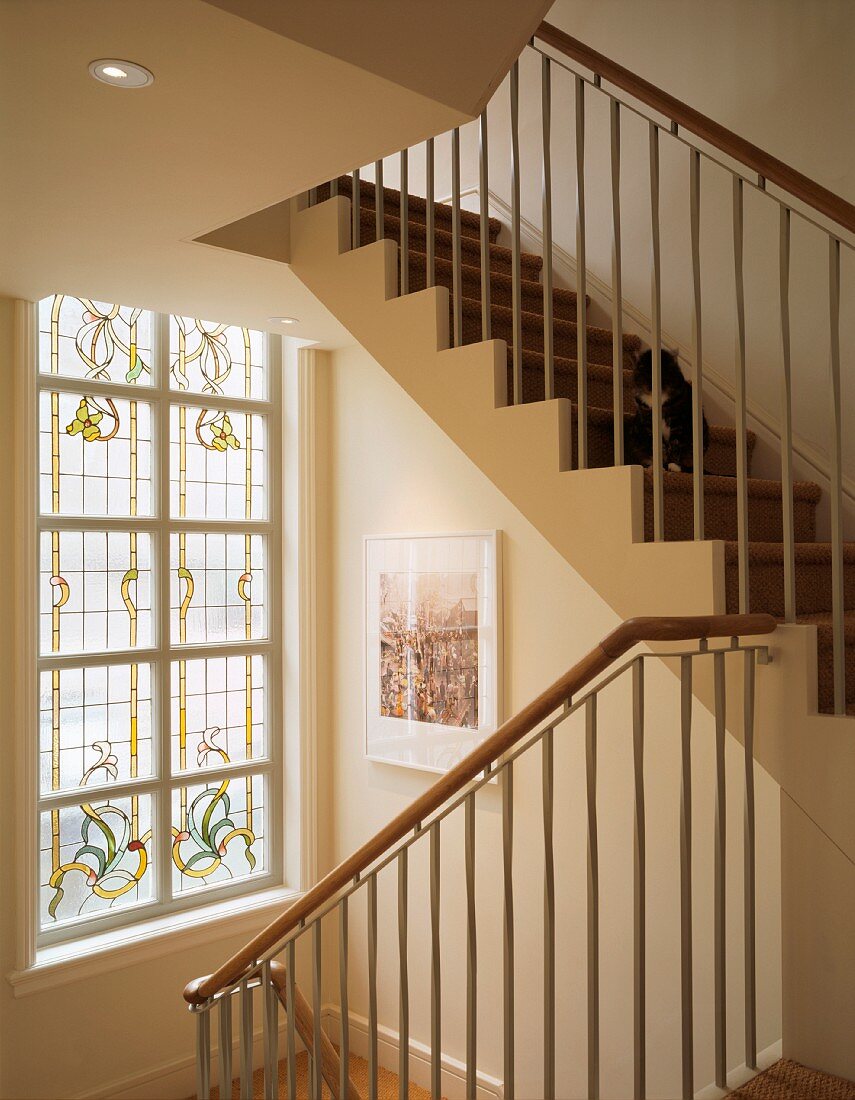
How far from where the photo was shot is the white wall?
11.1 ft

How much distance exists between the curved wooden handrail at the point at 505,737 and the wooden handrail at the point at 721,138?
0.96 metres

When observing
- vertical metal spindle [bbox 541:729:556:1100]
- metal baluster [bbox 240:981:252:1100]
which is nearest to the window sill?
metal baluster [bbox 240:981:252:1100]

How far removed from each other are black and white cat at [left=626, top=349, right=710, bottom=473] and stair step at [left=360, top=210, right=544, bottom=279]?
38.1 inches

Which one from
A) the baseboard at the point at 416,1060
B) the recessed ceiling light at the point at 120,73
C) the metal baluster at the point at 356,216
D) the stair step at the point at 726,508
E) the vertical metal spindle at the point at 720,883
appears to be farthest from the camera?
the baseboard at the point at 416,1060

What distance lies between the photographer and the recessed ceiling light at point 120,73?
1.97 metres

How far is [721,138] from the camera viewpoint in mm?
2490

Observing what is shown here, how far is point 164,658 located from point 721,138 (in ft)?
10.4

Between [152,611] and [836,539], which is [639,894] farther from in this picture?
[152,611]

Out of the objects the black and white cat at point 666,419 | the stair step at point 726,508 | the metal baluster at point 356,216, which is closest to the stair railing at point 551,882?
the stair step at point 726,508

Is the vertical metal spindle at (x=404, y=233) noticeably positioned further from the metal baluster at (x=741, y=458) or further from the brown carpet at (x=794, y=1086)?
the brown carpet at (x=794, y=1086)

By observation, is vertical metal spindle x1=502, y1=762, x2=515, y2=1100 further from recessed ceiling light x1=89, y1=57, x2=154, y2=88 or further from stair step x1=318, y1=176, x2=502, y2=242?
stair step x1=318, y1=176, x2=502, y2=242

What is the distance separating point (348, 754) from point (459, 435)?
2416 millimetres

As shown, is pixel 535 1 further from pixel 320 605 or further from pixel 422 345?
pixel 320 605

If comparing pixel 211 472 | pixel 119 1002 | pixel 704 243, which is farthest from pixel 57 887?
pixel 704 243
